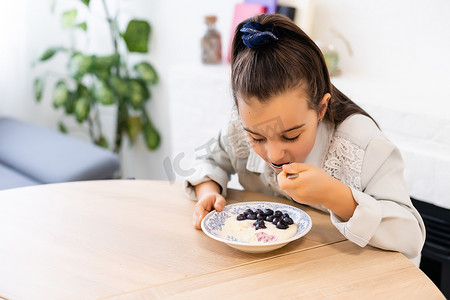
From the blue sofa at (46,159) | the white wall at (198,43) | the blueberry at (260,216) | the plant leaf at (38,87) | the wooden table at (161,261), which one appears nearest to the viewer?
the wooden table at (161,261)

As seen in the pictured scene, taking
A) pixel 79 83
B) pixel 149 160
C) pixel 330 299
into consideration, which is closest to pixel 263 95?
pixel 330 299

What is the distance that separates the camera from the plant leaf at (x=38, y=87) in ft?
10.1

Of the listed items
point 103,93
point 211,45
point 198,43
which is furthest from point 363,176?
point 103,93

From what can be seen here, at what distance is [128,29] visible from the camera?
304 cm

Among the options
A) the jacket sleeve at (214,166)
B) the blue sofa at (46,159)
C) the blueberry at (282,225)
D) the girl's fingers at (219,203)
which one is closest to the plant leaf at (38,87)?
the blue sofa at (46,159)

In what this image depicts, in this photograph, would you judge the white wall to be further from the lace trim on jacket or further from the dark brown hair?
the dark brown hair

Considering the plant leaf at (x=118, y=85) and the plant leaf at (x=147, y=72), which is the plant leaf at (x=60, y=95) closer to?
the plant leaf at (x=118, y=85)

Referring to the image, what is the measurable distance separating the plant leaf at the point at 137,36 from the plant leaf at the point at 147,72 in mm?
95

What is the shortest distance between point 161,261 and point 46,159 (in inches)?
61.2

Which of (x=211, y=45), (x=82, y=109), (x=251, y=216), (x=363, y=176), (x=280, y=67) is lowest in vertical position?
(x=82, y=109)

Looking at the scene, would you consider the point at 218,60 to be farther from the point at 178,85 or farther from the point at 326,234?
the point at 326,234

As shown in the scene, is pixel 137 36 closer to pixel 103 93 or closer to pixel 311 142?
pixel 103 93

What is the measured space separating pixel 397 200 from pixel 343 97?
339 millimetres

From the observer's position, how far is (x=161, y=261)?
1.13m
